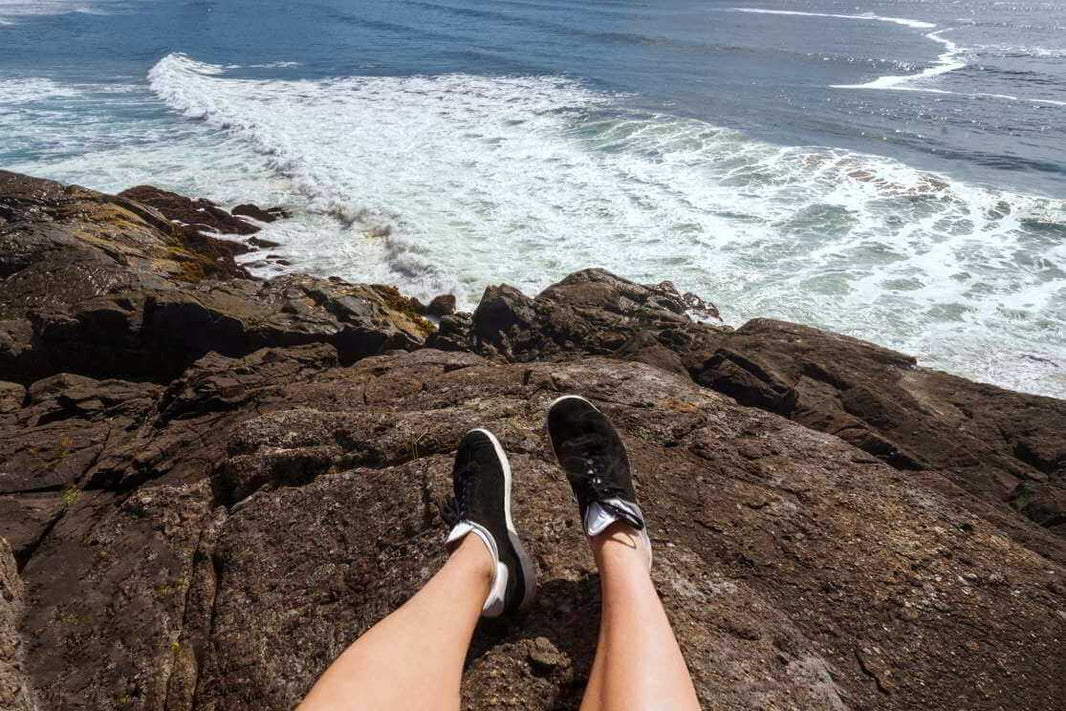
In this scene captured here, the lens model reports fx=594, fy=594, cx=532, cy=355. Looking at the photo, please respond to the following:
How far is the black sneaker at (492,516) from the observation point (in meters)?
2.71

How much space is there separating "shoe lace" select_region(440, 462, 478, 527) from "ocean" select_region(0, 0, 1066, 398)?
7538 millimetres

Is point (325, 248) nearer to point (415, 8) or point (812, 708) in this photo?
point (812, 708)

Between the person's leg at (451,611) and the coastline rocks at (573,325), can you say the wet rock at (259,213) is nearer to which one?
the coastline rocks at (573,325)

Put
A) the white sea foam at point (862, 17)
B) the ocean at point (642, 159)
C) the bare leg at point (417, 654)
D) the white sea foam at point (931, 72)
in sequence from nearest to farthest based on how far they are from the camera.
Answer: the bare leg at point (417, 654)
the ocean at point (642, 159)
the white sea foam at point (931, 72)
the white sea foam at point (862, 17)

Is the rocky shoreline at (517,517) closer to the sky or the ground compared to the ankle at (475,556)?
closer to the ground

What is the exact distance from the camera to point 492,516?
119 inches

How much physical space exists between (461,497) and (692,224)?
10.8 meters

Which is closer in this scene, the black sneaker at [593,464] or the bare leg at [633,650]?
the bare leg at [633,650]

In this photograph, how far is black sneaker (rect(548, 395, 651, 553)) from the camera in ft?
9.74

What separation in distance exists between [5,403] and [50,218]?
602 cm

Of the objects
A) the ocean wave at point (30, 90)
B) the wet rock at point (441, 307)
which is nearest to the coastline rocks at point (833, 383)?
the wet rock at point (441, 307)

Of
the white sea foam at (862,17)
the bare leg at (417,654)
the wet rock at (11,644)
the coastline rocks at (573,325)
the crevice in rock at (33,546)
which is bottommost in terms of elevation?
the coastline rocks at (573,325)

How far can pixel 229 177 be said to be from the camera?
15.7m

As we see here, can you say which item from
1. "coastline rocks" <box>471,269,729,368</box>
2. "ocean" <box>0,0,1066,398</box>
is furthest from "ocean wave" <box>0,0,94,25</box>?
"coastline rocks" <box>471,269,729,368</box>
